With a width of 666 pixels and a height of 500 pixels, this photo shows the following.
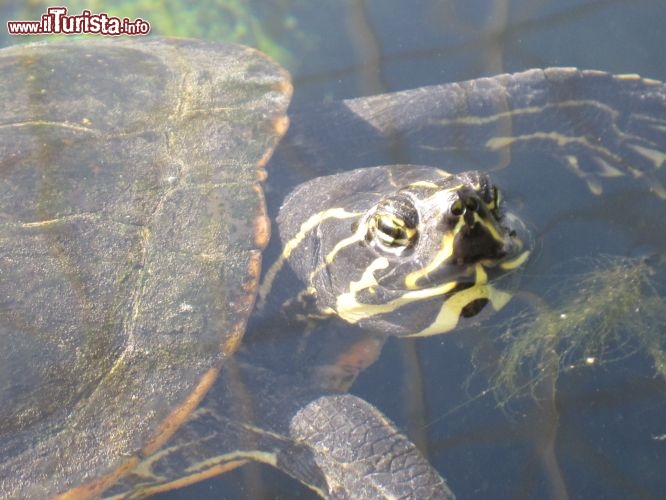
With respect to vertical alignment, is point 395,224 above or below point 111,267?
above

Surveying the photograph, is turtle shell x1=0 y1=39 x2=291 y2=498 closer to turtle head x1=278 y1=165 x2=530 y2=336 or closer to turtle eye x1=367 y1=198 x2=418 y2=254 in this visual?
turtle head x1=278 y1=165 x2=530 y2=336

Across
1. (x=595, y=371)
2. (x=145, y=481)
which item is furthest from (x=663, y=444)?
(x=145, y=481)

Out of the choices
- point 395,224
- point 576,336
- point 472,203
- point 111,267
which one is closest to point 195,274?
point 111,267

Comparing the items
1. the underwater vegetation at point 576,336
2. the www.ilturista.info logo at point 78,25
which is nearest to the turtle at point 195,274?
the underwater vegetation at point 576,336

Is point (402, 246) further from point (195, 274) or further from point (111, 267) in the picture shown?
point (111, 267)

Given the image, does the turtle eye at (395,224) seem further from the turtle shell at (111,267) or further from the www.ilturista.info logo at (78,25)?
the www.ilturista.info logo at (78,25)

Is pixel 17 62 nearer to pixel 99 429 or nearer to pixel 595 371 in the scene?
pixel 99 429

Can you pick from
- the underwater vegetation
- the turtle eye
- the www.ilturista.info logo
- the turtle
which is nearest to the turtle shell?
the turtle

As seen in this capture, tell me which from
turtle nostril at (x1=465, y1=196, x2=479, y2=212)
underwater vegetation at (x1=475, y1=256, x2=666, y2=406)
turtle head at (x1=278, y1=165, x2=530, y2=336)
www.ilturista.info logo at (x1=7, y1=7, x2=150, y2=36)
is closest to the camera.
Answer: turtle nostril at (x1=465, y1=196, x2=479, y2=212)
